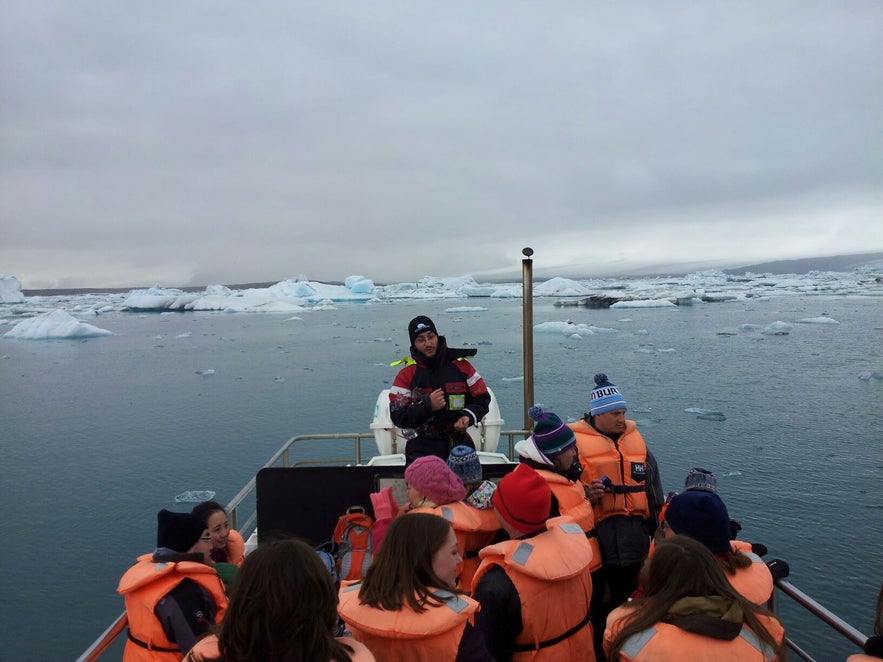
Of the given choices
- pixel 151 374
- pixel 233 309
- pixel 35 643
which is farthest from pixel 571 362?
pixel 233 309

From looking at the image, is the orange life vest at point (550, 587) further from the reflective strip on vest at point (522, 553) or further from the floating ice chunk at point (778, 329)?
the floating ice chunk at point (778, 329)

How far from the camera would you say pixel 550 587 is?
4.98 ft

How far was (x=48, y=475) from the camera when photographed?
10.3m

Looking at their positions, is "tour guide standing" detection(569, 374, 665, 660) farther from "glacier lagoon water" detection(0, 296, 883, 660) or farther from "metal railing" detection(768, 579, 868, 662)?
"glacier lagoon water" detection(0, 296, 883, 660)

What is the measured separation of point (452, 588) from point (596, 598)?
107cm

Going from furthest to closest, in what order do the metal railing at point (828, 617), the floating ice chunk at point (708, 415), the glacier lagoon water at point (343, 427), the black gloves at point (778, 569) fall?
the floating ice chunk at point (708, 415), the glacier lagoon water at point (343, 427), the black gloves at point (778, 569), the metal railing at point (828, 617)

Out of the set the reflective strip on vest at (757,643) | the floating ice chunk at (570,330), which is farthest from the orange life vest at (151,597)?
the floating ice chunk at (570,330)

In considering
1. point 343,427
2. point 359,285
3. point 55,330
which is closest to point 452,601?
point 343,427

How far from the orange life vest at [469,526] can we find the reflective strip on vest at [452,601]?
45 centimetres

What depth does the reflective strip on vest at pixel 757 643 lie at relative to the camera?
1.14m

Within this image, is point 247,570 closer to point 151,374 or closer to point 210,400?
point 210,400

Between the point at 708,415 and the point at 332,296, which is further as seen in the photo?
the point at 332,296

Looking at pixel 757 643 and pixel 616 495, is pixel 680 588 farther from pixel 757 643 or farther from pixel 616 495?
pixel 616 495

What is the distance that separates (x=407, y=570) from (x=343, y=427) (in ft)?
36.1
